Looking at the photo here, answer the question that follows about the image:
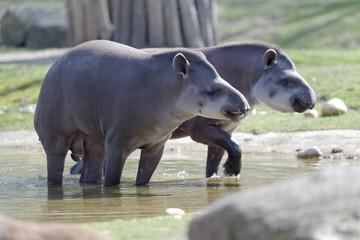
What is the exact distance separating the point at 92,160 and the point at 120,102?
48.4 inches

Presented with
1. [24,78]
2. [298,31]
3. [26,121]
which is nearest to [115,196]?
[26,121]

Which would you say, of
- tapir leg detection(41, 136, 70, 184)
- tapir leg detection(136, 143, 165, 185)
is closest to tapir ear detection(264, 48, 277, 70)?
tapir leg detection(136, 143, 165, 185)

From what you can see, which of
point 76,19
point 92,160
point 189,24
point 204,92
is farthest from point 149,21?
point 204,92

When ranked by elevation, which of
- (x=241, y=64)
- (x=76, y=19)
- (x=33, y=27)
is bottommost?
(x=33, y=27)

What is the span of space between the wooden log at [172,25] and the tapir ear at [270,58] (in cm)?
1176

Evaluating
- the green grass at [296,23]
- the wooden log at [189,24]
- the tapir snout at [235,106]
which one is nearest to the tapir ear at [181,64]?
the tapir snout at [235,106]

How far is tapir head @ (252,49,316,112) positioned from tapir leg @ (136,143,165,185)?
1.53 meters

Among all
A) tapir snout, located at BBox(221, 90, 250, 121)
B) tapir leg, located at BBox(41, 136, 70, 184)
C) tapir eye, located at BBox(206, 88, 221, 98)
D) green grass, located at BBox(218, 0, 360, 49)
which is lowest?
green grass, located at BBox(218, 0, 360, 49)

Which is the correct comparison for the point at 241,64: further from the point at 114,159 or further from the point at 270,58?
the point at 114,159

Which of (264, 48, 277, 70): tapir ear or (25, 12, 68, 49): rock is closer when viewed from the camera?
(264, 48, 277, 70): tapir ear

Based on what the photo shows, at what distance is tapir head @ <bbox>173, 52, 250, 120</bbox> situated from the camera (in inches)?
438

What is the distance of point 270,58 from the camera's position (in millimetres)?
12781

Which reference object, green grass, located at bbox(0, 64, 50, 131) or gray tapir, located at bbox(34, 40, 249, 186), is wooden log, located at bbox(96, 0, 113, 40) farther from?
gray tapir, located at bbox(34, 40, 249, 186)

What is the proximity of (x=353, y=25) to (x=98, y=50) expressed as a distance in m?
17.6
